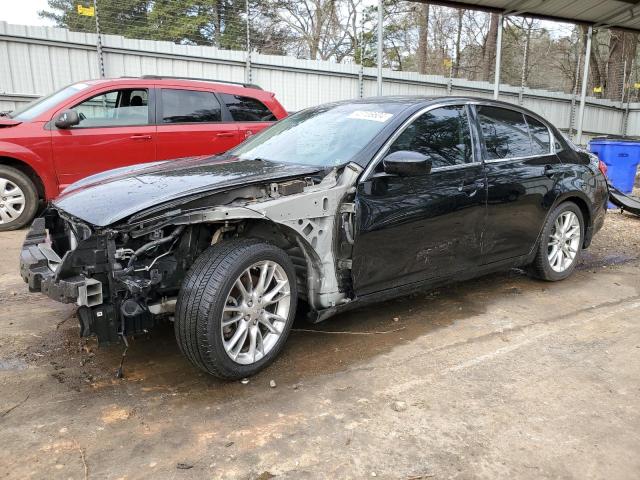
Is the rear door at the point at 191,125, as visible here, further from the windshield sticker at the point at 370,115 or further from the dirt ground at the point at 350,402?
the windshield sticker at the point at 370,115

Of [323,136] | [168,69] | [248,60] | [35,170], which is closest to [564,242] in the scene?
[323,136]

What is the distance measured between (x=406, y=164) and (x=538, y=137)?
1.98 meters

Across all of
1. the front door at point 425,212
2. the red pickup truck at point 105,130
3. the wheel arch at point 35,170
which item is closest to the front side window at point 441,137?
the front door at point 425,212

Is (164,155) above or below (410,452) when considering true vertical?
above

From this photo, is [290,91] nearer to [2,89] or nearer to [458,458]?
[2,89]

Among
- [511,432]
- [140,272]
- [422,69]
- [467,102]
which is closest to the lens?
[511,432]

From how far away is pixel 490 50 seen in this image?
21.4 metres

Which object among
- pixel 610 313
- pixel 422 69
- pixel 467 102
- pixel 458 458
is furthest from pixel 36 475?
pixel 422 69

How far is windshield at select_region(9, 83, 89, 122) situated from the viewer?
6.25 metres

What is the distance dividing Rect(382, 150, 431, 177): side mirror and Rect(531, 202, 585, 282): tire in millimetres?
1865

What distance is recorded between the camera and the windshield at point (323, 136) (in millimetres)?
3578

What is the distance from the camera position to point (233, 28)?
11.6 meters

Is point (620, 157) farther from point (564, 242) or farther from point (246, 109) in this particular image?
point (246, 109)

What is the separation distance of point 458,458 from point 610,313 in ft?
8.39
